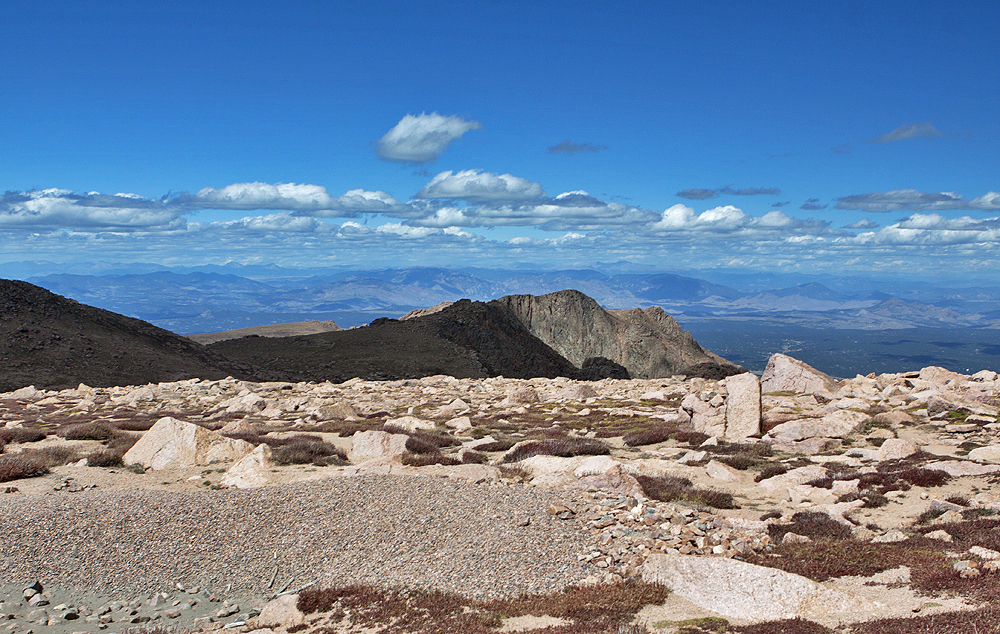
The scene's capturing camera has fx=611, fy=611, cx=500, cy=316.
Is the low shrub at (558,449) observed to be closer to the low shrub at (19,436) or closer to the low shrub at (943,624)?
the low shrub at (943,624)

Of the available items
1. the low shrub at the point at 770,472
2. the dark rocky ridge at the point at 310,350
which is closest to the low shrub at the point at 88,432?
the low shrub at the point at 770,472

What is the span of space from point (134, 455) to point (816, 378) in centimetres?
3526

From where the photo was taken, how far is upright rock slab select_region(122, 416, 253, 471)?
1953 cm

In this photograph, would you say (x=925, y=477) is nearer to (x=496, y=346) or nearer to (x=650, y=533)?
(x=650, y=533)

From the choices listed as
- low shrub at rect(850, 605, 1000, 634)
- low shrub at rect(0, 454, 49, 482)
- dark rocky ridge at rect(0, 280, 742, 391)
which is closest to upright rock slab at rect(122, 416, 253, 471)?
low shrub at rect(0, 454, 49, 482)

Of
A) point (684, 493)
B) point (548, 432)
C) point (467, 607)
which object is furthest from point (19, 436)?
point (684, 493)

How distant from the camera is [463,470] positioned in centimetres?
1789

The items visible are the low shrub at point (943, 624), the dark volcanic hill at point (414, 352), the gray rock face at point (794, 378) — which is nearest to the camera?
the low shrub at point (943, 624)

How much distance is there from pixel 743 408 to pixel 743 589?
16396 mm

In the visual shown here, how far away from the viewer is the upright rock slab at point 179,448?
1953 centimetres

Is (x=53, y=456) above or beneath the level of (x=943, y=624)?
above

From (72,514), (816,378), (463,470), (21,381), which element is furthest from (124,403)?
(816,378)

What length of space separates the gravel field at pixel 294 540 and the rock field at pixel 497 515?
0.05 meters

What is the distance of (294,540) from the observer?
13.3 metres
